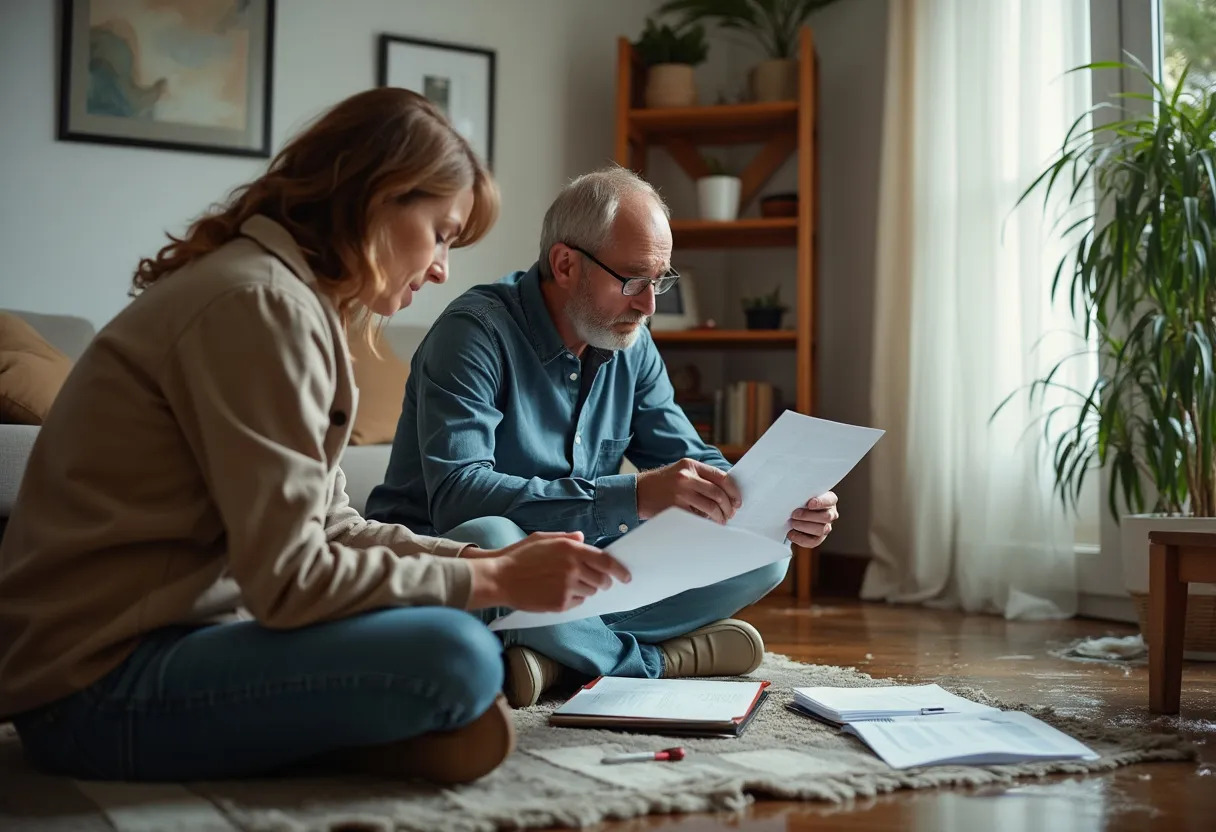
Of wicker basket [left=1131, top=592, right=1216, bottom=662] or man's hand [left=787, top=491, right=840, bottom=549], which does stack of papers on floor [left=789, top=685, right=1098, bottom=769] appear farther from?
wicker basket [left=1131, top=592, right=1216, bottom=662]

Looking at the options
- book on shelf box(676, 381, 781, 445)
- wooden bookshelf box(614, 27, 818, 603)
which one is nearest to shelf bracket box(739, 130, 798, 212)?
wooden bookshelf box(614, 27, 818, 603)

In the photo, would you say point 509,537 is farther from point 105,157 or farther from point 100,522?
point 105,157

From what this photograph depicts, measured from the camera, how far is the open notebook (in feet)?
4.93

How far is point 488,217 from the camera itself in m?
1.35

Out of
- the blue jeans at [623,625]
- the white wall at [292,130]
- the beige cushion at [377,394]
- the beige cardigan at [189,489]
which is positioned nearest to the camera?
the beige cardigan at [189,489]

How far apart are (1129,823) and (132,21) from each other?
341 centimetres

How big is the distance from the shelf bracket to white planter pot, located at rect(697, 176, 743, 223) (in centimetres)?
20

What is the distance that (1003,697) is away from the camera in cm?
194

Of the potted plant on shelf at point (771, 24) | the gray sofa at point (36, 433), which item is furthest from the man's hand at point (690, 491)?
the potted plant on shelf at point (771, 24)

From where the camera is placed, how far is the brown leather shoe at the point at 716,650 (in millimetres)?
2000

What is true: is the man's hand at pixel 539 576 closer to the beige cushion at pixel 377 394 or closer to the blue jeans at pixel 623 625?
the blue jeans at pixel 623 625

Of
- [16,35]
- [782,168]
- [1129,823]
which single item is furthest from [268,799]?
[782,168]

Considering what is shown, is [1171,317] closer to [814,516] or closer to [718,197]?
[814,516]

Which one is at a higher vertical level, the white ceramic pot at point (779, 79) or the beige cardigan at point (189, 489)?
the white ceramic pot at point (779, 79)
